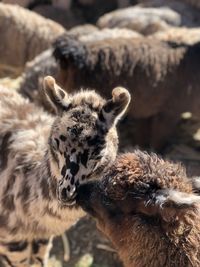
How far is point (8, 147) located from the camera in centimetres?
455

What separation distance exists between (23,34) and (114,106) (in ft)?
16.0

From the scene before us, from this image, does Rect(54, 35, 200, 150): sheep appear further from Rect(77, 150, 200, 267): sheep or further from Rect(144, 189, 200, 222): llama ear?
Rect(144, 189, 200, 222): llama ear

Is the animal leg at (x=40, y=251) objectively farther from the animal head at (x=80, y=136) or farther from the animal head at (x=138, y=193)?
the animal head at (x=138, y=193)

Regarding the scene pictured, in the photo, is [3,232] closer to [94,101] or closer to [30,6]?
[94,101]

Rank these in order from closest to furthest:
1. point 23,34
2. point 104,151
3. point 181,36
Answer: point 104,151
point 181,36
point 23,34

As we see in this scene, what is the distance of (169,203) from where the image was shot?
10.6ft

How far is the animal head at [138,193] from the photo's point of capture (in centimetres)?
328

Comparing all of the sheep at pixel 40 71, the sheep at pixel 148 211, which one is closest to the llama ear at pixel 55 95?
the sheep at pixel 148 211

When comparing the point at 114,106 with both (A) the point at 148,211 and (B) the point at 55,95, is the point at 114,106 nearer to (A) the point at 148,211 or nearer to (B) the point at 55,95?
(B) the point at 55,95

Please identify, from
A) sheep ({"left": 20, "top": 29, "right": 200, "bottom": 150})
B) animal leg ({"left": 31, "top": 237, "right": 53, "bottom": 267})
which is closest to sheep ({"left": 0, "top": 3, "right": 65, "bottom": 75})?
sheep ({"left": 20, "top": 29, "right": 200, "bottom": 150})

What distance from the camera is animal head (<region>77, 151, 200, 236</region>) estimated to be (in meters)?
3.28

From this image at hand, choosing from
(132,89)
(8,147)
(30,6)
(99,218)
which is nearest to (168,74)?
(132,89)

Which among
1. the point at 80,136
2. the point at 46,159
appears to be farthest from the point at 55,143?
the point at 46,159

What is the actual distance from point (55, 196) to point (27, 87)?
2836 millimetres
